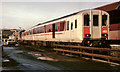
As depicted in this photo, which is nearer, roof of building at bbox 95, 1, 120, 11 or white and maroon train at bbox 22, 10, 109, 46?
white and maroon train at bbox 22, 10, 109, 46

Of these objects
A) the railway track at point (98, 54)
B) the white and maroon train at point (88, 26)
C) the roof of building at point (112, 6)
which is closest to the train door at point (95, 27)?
the white and maroon train at point (88, 26)

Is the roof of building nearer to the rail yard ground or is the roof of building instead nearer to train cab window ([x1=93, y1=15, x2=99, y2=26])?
train cab window ([x1=93, y1=15, x2=99, y2=26])

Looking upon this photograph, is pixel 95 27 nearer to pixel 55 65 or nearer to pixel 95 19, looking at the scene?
pixel 95 19

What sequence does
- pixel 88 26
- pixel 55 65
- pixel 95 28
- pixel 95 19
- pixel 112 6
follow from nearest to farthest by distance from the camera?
pixel 55 65
pixel 88 26
pixel 95 28
pixel 95 19
pixel 112 6

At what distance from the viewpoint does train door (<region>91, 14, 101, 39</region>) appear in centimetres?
1300

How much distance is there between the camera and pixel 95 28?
516 inches

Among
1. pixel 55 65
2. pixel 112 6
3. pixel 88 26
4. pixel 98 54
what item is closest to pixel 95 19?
pixel 88 26

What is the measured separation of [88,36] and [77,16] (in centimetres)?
198

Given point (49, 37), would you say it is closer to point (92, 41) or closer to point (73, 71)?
point (92, 41)

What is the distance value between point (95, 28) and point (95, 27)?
85 millimetres

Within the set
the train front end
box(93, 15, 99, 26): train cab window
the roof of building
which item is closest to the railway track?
the train front end

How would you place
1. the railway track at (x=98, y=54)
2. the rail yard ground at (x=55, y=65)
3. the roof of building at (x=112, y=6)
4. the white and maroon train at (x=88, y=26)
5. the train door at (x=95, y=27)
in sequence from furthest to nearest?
1. the roof of building at (x=112, y=6)
2. the train door at (x=95, y=27)
3. the white and maroon train at (x=88, y=26)
4. the railway track at (x=98, y=54)
5. the rail yard ground at (x=55, y=65)

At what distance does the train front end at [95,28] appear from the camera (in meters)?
12.8

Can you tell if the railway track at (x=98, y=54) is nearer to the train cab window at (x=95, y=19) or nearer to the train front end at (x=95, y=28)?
the train front end at (x=95, y=28)
